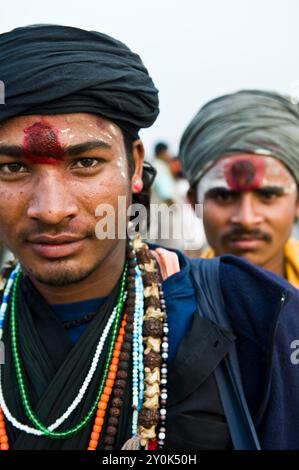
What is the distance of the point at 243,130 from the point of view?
418 cm

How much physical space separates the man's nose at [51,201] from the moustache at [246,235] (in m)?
1.73

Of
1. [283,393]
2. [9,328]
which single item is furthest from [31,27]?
[283,393]

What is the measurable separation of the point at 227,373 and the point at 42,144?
105 cm

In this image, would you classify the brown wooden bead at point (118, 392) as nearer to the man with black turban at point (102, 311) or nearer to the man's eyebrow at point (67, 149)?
the man with black turban at point (102, 311)

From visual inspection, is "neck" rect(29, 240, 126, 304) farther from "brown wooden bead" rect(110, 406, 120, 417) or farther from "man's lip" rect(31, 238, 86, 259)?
"brown wooden bead" rect(110, 406, 120, 417)

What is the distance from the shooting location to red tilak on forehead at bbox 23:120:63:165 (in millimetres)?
2408

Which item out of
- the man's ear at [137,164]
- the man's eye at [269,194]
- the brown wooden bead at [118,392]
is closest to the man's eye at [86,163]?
the man's ear at [137,164]

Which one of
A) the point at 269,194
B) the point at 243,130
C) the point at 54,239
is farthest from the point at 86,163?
the point at 243,130

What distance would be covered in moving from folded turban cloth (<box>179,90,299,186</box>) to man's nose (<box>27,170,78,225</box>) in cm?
194

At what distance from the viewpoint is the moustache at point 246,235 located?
13.0 ft

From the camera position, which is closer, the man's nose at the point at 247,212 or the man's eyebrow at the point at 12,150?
the man's eyebrow at the point at 12,150

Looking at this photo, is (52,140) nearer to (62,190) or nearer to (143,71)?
(62,190)

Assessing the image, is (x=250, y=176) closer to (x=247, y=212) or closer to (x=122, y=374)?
(x=247, y=212)
